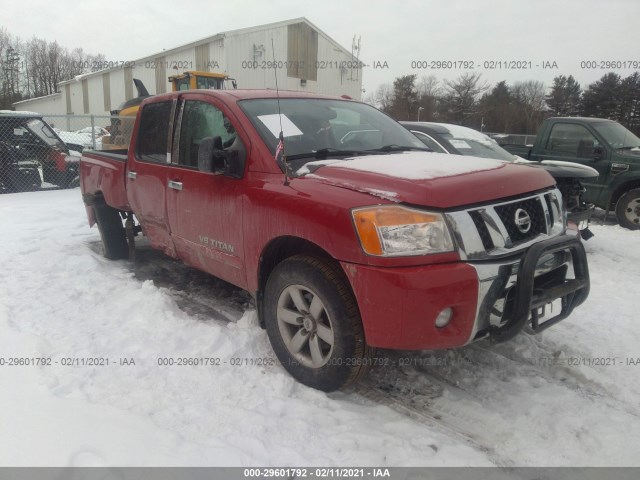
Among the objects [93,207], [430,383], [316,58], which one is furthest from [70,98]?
[430,383]

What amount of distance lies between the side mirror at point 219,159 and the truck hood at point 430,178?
1.69 ft

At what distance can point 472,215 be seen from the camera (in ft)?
8.40

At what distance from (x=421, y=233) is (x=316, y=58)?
28043 mm

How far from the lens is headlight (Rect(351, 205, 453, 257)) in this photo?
245 cm

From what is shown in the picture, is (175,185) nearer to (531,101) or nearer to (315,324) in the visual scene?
(315,324)

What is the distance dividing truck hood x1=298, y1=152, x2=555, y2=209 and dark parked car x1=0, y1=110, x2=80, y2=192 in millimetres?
10386

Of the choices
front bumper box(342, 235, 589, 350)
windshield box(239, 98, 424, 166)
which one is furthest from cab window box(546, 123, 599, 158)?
front bumper box(342, 235, 589, 350)

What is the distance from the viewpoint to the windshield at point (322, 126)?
10.9ft

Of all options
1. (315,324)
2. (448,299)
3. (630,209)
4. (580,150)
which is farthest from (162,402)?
(630,209)

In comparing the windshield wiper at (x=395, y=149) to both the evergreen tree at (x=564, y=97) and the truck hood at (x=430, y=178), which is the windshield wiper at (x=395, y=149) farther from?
→ the evergreen tree at (x=564, y=97)

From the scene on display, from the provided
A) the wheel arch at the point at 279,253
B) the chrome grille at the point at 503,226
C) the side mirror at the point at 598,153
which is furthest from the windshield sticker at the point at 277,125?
the side mirror at the point at 598,153

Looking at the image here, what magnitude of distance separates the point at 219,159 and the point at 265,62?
72.3ft

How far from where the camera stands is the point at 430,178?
2627 mm

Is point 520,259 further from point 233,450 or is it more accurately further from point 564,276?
point 233,450
